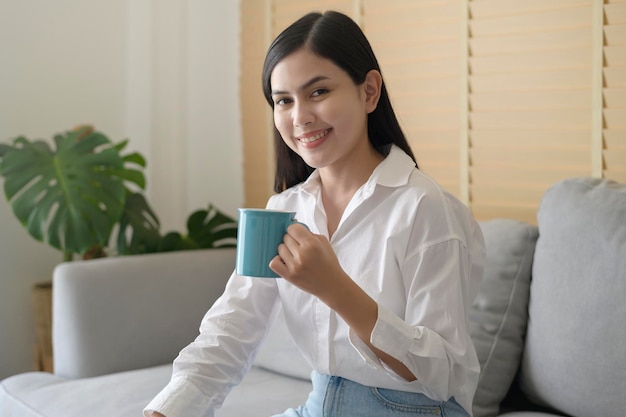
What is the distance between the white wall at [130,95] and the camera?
2.83 metres

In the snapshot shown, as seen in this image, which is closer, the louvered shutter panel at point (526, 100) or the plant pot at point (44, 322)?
the louvered shutter panel at point (526, 100)

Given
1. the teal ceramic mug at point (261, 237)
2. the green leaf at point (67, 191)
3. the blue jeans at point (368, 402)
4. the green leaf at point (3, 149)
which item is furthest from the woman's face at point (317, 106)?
the green leaf at point (3, 149)

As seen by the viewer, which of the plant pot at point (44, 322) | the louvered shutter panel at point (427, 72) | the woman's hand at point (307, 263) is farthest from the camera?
the plant pot at point (44, 322)

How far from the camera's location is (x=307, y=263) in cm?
103

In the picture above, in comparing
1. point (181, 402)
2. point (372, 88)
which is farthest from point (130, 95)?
point (181, 402)

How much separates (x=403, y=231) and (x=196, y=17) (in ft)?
6.67

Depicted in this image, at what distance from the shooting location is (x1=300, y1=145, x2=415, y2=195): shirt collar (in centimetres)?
130

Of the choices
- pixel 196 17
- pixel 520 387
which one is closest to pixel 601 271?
pixel 520 387

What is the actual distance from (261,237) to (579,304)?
0.80 metres

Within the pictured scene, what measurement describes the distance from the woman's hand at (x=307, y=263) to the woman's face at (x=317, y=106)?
253 mm

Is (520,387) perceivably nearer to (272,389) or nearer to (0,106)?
(272,389)

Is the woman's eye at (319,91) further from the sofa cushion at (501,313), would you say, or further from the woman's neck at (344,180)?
the sofa cushion at (501,313)

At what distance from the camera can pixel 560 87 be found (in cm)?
201

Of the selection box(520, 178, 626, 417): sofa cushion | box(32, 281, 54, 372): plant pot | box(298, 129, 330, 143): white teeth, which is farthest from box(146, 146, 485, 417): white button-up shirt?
box(32, 281, 54, 372): plant pot
